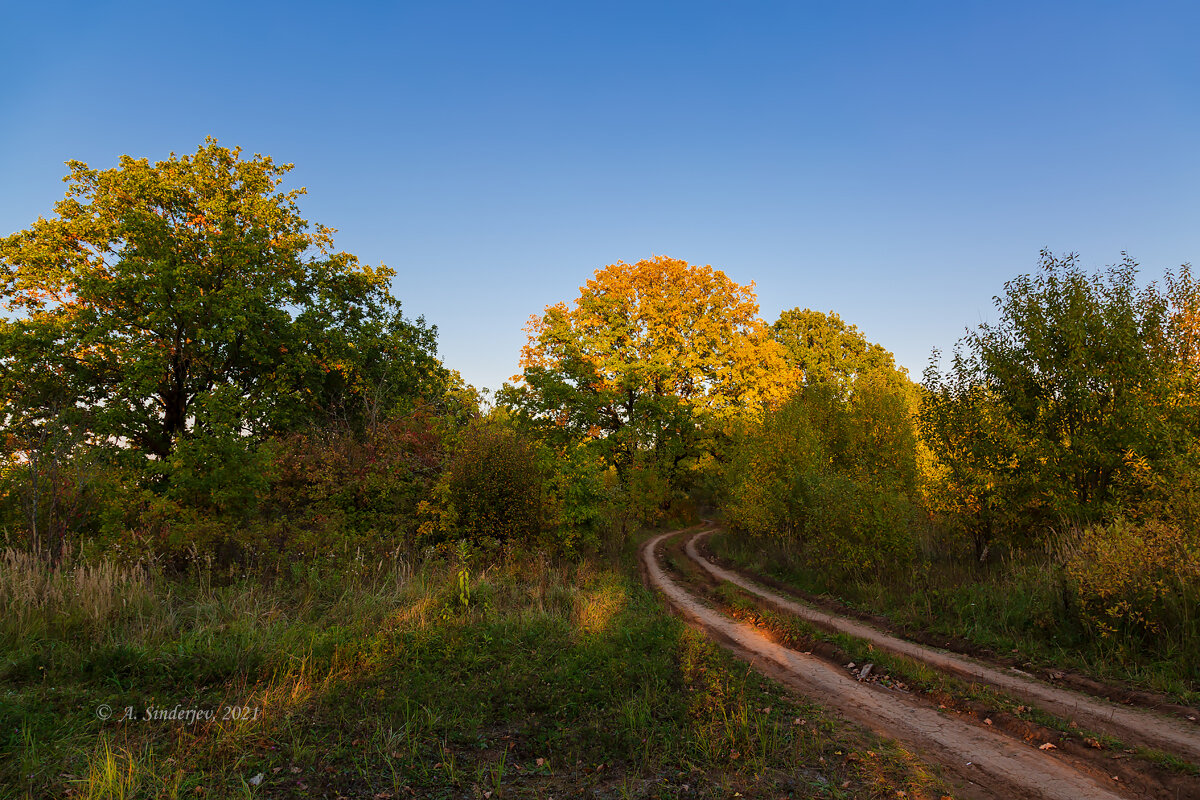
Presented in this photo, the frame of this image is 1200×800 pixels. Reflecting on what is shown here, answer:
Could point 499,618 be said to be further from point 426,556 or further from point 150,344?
point 150,344

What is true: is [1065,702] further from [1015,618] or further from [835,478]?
[835,478]

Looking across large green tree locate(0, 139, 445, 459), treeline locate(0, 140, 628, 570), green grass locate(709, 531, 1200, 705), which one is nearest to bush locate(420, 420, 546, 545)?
treeline locate(0, 140, 628, 570)

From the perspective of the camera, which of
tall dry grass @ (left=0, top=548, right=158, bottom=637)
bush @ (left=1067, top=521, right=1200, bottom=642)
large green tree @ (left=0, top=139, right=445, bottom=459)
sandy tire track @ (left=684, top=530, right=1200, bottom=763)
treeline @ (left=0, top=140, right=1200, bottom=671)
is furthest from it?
large green tree @ (left=0, top=139, right=445, bottom=459)

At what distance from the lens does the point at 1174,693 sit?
7.14 meters

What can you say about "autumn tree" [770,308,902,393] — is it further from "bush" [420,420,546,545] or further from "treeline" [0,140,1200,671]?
"bush" [420,420,546,545]

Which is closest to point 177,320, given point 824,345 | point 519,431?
point 519,431

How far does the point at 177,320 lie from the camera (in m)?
19.7

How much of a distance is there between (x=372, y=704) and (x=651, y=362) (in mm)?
25880

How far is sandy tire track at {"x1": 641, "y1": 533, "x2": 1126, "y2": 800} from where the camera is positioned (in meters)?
5.18

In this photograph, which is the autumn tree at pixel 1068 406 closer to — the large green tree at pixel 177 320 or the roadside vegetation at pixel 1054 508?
the roadside vegetation at pixel 1054 508

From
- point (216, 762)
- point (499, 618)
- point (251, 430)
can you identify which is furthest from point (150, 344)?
point (216, 762)

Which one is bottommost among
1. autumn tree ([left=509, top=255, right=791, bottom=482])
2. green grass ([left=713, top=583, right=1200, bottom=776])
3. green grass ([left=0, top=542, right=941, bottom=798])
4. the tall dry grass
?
green grass ([left=713, top=583, right=1200, bottom=776])

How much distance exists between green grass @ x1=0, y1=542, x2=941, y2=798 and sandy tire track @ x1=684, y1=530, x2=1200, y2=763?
9.35 feet

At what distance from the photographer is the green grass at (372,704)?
498cm
